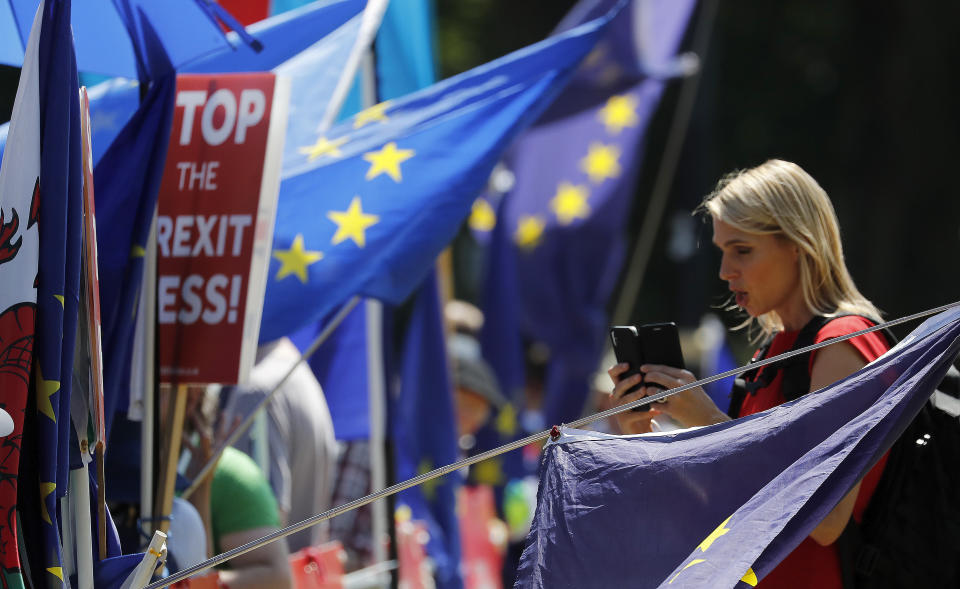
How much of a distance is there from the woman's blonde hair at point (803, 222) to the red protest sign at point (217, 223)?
4.18 ft

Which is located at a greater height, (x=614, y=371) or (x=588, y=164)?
(x=588, y=164)

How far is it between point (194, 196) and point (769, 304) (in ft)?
5.18

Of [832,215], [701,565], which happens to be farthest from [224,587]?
[832,215]

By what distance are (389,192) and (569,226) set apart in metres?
4.00

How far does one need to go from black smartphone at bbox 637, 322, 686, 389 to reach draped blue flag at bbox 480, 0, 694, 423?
16.0ft

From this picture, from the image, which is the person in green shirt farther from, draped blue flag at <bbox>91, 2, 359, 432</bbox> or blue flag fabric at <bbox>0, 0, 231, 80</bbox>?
blue flag fabric at <bbox>0, 0, 231, 80</bbox>

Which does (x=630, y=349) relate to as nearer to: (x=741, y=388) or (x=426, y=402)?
(x=741, y=388)

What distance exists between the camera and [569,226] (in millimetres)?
8062

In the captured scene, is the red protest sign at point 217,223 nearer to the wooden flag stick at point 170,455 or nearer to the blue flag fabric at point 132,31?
the wooden flag stick at point 170,455

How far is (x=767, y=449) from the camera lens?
2.44m

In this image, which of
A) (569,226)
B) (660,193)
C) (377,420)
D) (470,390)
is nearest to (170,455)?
(377,420)

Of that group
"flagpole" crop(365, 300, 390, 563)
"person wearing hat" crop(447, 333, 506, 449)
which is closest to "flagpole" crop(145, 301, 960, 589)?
"flagpole" crop(365, 300, 390, 563)

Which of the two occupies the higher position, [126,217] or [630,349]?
[126,217]

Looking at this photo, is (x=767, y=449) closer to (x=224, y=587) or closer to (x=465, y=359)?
(x=224, y=587)
